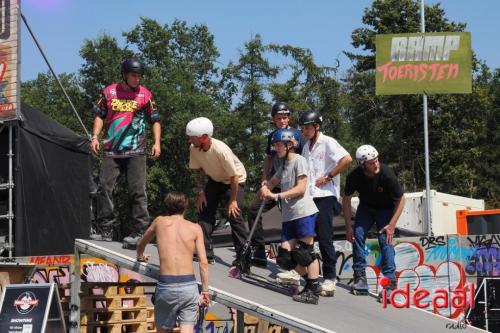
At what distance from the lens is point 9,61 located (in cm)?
988

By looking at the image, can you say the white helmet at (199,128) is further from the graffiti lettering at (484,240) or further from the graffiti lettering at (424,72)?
the graffiti lettering at (424,72)

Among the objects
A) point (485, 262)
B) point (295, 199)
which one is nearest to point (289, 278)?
point (295, 199)

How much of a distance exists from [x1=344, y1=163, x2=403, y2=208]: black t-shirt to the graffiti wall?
12.2 feet

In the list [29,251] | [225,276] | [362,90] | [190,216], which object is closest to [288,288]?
[225,276]

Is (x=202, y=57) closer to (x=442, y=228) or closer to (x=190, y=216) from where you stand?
(x=190, y=216)

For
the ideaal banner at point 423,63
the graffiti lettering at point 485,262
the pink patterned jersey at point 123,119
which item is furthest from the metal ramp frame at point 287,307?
the ideaal banner at point 423,63

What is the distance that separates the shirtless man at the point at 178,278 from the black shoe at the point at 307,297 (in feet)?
3.32

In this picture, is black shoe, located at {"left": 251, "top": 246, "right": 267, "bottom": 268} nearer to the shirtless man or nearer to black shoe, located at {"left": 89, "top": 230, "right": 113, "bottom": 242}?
black shoe, located at {"left": 89, "top": 230, "right": 113, "bottom": 242}

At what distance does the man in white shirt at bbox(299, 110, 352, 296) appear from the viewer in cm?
737

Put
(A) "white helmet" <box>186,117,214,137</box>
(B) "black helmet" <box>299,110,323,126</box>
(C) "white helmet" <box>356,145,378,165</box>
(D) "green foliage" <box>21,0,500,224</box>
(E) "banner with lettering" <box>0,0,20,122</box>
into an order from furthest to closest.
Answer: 1. (D) "green foliage" <box>21,0,500,224</box>
2. (E) "banner with lettering" <box>0,0,20,122</box>
3. (B) "black helmet" <box>299,110,323,126</box>
4. (C) "white helmet" <box>356,145,378,165</box>
5. (A) "white helmet" <box>186,117,214,137</box>

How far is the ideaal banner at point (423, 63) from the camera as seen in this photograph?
13539 millimetres

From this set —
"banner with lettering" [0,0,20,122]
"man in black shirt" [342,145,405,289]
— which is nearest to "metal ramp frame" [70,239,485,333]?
"man in black shirt" [342,145,405,289]

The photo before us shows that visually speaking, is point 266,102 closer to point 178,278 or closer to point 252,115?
point 252,115

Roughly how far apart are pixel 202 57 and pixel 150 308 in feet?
115
